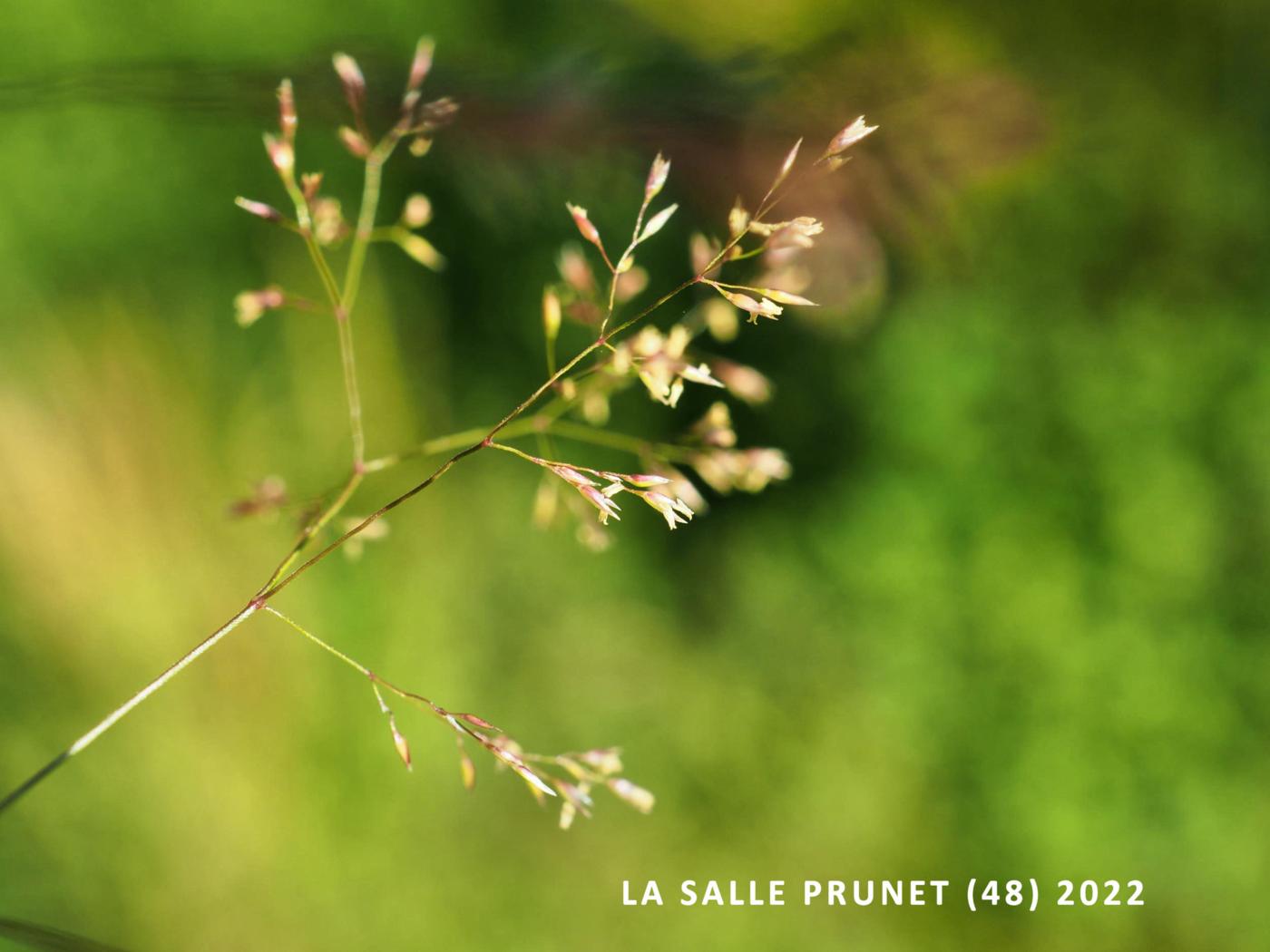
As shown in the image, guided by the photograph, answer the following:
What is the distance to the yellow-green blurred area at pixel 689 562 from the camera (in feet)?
5.72

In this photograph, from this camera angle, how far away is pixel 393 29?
189 centimetres

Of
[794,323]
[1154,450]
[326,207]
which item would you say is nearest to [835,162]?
[326,207]

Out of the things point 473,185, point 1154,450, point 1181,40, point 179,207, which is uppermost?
point 1181,40

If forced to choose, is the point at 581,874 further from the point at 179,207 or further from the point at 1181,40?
the point at 1181,40

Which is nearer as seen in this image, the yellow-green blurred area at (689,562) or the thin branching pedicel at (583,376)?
the thin branching pedicel at (583,376)

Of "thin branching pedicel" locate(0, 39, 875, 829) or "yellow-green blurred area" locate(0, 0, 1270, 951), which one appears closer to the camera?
"thin branching pedicel" locate(0, 39, 875, 829)

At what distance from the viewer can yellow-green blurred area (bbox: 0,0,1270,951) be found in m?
1.74

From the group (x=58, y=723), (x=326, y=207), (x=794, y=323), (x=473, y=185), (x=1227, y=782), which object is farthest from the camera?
(x=794, y=323)

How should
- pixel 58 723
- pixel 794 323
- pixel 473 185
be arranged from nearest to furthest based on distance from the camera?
1. pixel 473 185
2. pixel 58 723
3. pixel 794 323

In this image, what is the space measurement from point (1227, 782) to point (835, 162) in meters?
1.75

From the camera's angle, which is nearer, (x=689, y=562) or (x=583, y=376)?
(x=583, y=376)

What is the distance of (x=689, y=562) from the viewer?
1964mm

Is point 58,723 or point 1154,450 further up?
point 1154,450

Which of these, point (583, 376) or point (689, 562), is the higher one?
point (689, 562)
